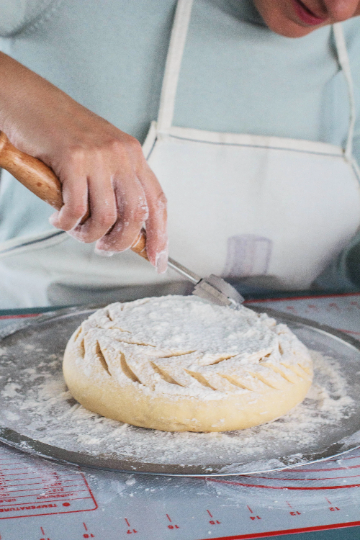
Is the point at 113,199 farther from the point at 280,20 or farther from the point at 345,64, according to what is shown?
the point at 345,64

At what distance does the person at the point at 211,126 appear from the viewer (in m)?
1.38

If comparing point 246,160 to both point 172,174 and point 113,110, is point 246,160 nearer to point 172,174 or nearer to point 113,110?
point 172,174

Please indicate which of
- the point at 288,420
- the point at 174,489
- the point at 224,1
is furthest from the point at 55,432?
the point at 224,1

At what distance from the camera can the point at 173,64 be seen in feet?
4.61

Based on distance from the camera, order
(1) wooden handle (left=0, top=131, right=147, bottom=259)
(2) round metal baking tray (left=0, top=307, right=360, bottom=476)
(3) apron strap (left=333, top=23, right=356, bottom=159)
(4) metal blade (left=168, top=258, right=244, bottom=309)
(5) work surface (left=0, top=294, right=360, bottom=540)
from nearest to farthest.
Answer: (5) work surface (left=0, top=294, right=360, bottom=540) < (2) round metal baking tray (left=0, top=307, right=360, bottom=476) < (1) wooden handle (left=0, top=131, right=147, bottom=259) < (4) metal blade (left=168, top=258, right=244, bottom=309) < (3) apron strap (left=333, top=23, right=356, bottom=159)

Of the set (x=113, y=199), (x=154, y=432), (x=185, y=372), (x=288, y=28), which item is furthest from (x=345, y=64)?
(x=154, y=432)

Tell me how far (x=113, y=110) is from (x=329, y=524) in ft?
3.73

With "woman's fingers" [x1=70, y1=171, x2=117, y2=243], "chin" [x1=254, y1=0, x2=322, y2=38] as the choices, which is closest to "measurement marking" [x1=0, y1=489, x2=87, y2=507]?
"woman's fingers" [x1=70, y1=171, x2=117, y2=243]

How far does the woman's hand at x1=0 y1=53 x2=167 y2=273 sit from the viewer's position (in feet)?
3.08

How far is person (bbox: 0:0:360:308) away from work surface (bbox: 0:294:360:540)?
65 centimetres

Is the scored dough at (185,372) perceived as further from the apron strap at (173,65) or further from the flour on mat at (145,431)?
→ the apron strap at (173,65)

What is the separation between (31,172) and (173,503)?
0.59 metres

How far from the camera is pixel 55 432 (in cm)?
89

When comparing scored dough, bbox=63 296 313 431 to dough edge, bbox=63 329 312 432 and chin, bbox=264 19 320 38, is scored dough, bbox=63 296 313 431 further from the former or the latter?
chin, bbox=264 19 320 38
